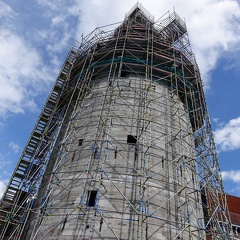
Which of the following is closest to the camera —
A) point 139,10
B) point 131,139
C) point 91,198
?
point 91,198

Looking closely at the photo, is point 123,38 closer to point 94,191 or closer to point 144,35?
point 144,35

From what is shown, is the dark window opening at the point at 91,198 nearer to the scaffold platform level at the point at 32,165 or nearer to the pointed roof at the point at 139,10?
the scaffold platform level at the point at 32,165

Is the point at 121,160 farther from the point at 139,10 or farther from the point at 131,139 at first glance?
the point at 139,10

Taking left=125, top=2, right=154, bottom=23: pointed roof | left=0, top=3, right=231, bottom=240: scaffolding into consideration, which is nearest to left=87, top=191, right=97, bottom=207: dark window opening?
left=0, top=3, right=231, bottom=240: scaffolding

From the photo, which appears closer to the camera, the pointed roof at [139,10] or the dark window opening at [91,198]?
the dark window opening at [91,198]

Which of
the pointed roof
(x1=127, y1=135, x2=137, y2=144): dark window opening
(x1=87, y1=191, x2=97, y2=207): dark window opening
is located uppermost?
the pointed roof

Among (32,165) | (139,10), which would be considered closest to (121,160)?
(32,165)

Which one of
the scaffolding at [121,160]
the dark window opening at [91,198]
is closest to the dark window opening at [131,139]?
the scaffolding at [121,160]

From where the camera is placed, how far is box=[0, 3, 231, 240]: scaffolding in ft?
48.7

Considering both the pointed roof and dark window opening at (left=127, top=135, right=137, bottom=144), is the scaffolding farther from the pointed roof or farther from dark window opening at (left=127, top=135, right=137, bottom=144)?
the pointed roof

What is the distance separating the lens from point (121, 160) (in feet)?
55.5

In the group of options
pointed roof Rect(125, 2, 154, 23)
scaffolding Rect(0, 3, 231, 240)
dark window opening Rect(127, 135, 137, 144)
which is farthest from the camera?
pointed roof Rect(125, 2, 154, 23)

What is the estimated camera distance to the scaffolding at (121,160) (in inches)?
584

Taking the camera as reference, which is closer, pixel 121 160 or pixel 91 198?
pixel 91 198
